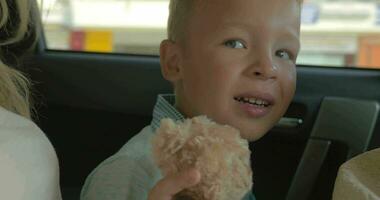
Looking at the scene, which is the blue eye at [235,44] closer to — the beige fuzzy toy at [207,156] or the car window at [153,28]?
the beige fuzzy toy at [207,156]

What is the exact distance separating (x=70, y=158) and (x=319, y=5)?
0.88 m

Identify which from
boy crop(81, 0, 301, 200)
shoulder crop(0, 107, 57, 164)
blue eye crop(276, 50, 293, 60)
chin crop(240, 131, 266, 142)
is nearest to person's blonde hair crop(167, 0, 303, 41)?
boy crop(81, 0, 301, 200)

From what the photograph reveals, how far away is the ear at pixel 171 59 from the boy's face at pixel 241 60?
0.05 m

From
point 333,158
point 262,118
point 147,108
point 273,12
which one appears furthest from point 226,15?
point 147,108

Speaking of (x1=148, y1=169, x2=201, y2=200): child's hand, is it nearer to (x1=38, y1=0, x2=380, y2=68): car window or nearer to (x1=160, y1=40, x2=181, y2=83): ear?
(x1=160, y1=40, x2=181, y2=83): ear

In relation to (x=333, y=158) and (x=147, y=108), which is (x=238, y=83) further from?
(x=147, y=108)

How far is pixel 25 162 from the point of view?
2.62 feet

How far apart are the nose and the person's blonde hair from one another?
0.54 ft

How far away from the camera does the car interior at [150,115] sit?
1724 mm

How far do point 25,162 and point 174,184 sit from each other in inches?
7.3

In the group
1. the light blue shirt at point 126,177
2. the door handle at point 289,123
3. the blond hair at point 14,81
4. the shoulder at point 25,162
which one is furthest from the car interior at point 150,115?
the shoulder at point 25,162

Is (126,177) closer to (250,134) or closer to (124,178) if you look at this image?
(124,178)

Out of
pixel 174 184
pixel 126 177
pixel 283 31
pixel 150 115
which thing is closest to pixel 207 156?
pixel 174 184

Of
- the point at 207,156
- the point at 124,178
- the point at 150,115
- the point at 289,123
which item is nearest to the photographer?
the point at 207,156
